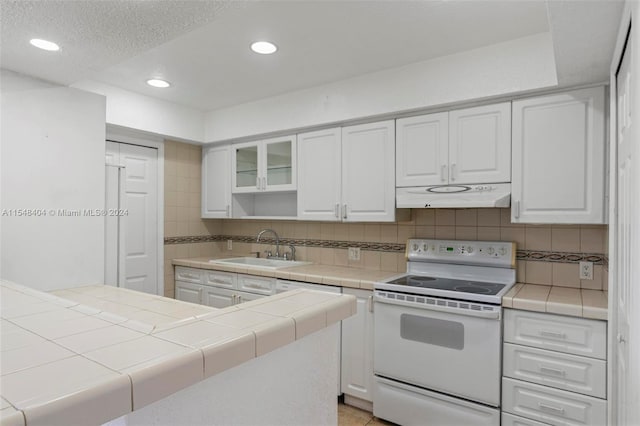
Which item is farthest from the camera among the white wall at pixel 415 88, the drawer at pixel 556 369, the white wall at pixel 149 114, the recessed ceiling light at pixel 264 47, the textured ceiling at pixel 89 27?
the white wall at pixel 149 114

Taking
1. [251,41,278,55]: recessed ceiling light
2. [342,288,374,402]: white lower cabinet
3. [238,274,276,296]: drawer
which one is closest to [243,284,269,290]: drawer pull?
[238,274,276,296]: drawer

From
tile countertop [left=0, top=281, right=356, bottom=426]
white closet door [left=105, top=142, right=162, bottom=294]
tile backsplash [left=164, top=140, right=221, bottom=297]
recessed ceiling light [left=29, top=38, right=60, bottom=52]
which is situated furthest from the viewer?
tile backsplash [left=164, top=140, right=221, bottom=297]

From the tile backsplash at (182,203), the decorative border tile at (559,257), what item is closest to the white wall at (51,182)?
the tile backsplash at (182,203)

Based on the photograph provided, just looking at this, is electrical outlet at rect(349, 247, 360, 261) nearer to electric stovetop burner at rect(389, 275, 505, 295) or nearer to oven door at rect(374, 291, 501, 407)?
electric stovetop burner at rect(389, 275, 505, 295)

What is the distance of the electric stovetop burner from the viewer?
2.25 m

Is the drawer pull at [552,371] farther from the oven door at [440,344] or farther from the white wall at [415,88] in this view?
the white wall at [415,88]

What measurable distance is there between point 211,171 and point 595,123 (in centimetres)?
317

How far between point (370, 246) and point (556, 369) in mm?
1558

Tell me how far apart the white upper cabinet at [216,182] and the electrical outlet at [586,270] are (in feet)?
9.45

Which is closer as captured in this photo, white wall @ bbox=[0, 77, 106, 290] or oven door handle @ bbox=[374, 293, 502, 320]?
white wall @ bbox=[0, 77, 106, 290]

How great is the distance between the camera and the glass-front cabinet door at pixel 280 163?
3.30 metres

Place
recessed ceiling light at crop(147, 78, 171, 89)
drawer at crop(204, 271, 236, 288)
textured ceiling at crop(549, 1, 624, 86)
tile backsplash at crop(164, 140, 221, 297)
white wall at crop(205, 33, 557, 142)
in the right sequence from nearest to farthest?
textured ceiling at crop(549, 1, 624, 86) → white wall at crop(205, 33, 557, 142) → recessed ceiling light at crop(147, 78, 171, 89) → drawer at crop(204, 271, 236, 288) → tile backsplash at crop(164, 140, 221, 297)

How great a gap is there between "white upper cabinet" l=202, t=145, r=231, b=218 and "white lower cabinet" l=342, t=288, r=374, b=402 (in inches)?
68.3

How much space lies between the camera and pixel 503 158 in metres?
2.32
